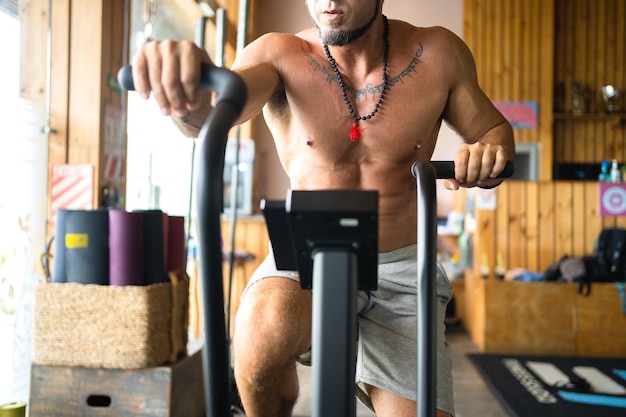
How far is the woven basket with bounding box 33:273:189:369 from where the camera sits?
1.79 meters

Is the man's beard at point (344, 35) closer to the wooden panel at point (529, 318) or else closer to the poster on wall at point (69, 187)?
the poster on wall at point (69, 187)

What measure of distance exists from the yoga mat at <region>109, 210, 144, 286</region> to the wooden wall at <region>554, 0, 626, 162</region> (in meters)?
6.82

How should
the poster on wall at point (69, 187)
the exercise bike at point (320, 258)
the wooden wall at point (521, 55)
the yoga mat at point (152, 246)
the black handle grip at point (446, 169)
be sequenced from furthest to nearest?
the wooden wall at point (521, 55) → the poster on wall at point (69, 187) → the yoga mat at point (152, 246) → the black handle grip at point (446, 169) → the exercise bike at point (320, 258)

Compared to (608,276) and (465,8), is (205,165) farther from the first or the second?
(465,8)

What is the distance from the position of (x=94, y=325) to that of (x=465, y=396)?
2401mm

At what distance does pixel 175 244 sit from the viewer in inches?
82.4

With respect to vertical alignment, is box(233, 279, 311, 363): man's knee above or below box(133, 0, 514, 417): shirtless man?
below

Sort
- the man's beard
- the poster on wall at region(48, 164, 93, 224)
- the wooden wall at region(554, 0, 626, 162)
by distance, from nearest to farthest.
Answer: the man's beard, the poster on wall at region(48, 164, 93, 224), the wooden wall at region(554, 0, 626, 162)

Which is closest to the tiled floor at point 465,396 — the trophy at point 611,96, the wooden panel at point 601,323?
the wooden panel at point 601,323

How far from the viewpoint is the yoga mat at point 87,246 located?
1.78 metres

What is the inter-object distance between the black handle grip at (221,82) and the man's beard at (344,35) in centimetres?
53

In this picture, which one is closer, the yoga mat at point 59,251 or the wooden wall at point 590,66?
the yoga mat at point 59,251

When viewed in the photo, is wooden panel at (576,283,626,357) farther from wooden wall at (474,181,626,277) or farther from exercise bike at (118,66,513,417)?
exercise bike at (118,66,513,417)

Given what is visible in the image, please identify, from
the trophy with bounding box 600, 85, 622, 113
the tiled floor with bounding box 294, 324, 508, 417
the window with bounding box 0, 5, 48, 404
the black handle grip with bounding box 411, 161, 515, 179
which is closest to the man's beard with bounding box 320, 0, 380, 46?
the black handle grip with bounding box 411, 161, 515, 179
